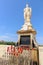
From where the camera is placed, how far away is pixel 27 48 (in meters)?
14.3

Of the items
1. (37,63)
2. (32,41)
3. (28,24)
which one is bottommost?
(37,63)

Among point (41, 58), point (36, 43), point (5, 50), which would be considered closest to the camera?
point (5, 50)

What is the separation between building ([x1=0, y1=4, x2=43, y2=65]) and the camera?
13345 mm

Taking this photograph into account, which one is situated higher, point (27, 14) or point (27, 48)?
point (27, 14)

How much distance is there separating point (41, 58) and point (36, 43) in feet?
5.35

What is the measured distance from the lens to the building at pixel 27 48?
13345 mm

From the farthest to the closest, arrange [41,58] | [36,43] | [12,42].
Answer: [12,42] < [36,43] < [41,58]

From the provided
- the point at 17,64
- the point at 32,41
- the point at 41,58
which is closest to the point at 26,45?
the point at 32,41

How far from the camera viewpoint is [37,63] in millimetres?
14797

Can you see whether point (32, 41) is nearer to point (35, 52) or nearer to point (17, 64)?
point (35, 52)

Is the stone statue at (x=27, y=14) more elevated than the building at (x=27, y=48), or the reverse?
the stone statue at (x=27, y=14)

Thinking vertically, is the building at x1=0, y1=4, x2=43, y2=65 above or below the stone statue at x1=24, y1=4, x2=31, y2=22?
below

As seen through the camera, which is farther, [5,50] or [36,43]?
[36,43]

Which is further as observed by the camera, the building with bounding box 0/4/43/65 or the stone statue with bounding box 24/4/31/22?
the stone statue with bounding box 24/4/31/22
